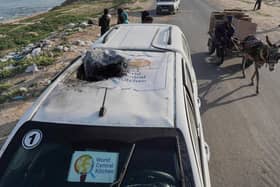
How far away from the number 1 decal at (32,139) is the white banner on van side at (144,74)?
95 centimetres

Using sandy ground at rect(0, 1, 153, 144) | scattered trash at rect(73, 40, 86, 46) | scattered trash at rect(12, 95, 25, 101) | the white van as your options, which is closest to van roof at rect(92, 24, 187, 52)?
sandy ground at rect(0, 1, 153, 144)

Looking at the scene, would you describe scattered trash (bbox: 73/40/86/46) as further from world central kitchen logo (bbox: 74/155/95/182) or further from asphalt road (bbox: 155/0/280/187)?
world central kitchen logo (bbox: 74/155/95/182)

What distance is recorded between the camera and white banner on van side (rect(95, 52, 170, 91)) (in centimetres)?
382

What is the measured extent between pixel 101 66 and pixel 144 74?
573 millimetres

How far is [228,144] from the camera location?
691 cm

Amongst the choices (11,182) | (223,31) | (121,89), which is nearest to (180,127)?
(121,89)

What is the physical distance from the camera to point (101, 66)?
170 inches

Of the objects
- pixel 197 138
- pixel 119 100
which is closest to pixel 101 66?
pixel 119 100

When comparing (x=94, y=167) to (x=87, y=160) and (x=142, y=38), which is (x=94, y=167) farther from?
(x=142, y=38)

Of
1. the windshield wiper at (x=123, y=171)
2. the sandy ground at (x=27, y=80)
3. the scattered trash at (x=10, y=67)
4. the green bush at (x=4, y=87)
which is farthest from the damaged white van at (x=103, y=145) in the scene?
the scattered trash at (x=10, y=67)

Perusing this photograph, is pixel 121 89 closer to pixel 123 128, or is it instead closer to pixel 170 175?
pixel 123 128

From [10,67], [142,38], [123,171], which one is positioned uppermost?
[142,38]

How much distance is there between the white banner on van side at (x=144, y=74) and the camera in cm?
382

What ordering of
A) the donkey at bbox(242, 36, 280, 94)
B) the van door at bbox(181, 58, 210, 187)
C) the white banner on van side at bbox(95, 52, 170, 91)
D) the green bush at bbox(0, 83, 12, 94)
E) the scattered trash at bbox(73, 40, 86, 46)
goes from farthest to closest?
the scattered trash at bbox(73, 40, 86, 46) → the green bush at bbox(0, 83, 12, 94) → the donkey at bbox(242, 36, 280, 94) → the white banner on van side at bbox(95, 52, 170, 91) → the van door at bbox(181, 58, 210, 187)
